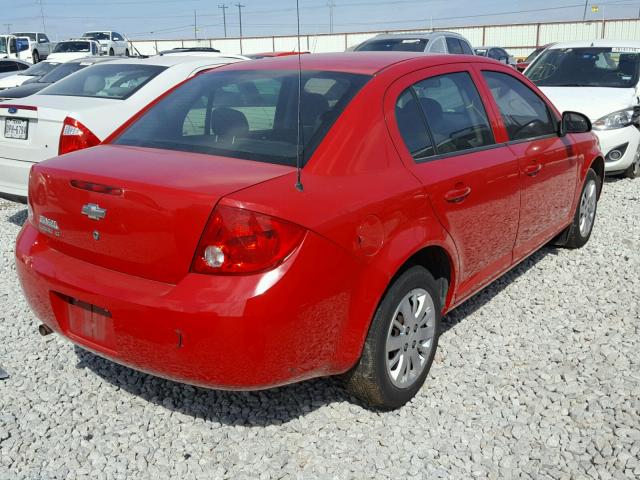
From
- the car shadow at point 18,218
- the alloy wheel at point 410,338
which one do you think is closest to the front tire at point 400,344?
the alloy wheel at point 410,338

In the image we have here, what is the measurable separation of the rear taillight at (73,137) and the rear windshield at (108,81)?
2.82 feet

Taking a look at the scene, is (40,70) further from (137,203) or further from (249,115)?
(137,203)

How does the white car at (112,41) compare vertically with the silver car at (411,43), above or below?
below

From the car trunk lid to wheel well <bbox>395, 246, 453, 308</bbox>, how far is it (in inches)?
34.3

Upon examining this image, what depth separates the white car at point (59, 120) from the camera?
18.8 ft

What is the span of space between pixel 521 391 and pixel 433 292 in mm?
730

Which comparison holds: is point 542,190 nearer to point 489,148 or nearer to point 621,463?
point 489,148

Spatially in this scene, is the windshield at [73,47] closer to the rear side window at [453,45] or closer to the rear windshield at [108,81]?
the rear side window at [453,45]

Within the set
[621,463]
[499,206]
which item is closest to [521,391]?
[621,463]

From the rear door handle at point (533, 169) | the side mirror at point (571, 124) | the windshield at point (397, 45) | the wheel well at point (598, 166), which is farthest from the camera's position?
the windshield at point (397, 45)

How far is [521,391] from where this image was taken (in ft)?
11.3

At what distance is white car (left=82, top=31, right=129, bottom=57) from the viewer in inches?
1240

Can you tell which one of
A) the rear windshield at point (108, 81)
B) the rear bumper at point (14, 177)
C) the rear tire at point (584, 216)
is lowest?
the rear tire at point (584, 216)

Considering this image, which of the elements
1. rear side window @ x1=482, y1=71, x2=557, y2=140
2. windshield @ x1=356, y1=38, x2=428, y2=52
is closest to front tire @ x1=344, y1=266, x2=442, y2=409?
rear side window @ x1=482, y1=71, x2=557, y2=140
